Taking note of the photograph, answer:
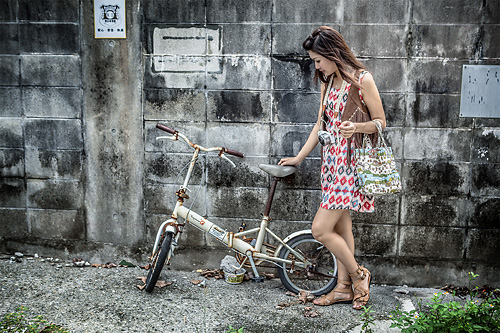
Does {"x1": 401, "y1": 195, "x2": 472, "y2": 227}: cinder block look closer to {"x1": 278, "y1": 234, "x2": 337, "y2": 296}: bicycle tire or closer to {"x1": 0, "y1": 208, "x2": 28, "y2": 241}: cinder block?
{"x1": 278, "y1": 234, "x2": 337, "y2": 296}: bicycle tire

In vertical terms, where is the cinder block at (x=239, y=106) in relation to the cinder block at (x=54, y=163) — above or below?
above

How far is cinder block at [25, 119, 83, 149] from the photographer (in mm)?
5055

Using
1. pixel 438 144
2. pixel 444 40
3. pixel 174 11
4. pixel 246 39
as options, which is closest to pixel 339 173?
pixel 438 144

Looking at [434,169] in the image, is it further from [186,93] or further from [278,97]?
[186,93]

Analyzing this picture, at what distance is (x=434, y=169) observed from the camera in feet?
15.7

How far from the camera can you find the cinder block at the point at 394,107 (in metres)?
4.71

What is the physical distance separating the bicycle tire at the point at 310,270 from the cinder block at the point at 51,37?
316cm

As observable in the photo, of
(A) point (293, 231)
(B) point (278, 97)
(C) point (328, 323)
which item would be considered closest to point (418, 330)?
(C) point (328, 323)

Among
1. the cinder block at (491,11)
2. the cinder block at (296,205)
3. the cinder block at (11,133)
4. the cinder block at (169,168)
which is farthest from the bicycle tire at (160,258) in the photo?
the cinder block at (491,11)

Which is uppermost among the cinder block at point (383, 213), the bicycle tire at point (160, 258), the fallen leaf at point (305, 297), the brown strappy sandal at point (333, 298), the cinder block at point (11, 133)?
the cinder block at point (11, 133)

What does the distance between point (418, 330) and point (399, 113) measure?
7.49 feet

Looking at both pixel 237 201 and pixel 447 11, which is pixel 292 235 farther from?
pixel 447 11

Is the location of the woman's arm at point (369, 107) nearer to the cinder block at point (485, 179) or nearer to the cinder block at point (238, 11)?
the cinder block at point (238, 11)

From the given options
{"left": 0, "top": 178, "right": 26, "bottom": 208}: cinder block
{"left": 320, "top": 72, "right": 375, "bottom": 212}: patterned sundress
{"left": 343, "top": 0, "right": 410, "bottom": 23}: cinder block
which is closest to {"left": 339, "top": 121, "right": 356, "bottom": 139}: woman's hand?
{"left": 320, "top": 72, "right": 375, "bottom": 212}: patterned sundress
